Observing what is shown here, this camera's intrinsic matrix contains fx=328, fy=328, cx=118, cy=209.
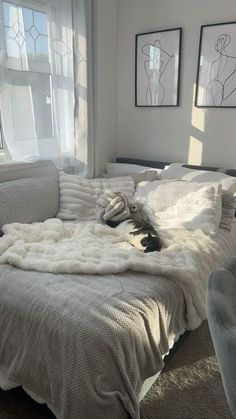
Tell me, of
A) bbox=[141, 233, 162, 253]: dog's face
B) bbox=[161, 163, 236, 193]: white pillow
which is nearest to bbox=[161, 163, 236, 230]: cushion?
bbox=[161, 163, 236, 193]: white pillow

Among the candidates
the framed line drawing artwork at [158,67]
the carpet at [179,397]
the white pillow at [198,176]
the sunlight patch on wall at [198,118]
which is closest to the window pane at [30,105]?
the framed line drawing artwork at [158,67]

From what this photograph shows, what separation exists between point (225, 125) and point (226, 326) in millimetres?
2258

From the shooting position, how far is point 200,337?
1933 millimetres

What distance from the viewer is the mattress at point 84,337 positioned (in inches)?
46.2

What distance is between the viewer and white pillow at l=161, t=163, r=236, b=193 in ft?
7.84

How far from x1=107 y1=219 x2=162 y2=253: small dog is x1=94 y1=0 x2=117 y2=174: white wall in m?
1.13

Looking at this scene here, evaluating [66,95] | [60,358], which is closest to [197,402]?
[60,358]

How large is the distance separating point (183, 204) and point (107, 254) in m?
0.78

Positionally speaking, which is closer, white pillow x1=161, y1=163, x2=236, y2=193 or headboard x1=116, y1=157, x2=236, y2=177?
white pillow x1=161, y1=163, x2=236, y2=193

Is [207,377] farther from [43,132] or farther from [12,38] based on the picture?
[12,38]

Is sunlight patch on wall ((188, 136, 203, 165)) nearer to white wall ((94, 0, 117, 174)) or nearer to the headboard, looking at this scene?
the headboard

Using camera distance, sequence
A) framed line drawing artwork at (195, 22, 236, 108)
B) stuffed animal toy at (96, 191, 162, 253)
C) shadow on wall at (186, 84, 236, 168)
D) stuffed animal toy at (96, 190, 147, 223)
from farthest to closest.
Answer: shadow on wall at (186, 84, 236, 168), framed line drawing artwork at (195, 22, 236, 108), stuffed animal toy at (96, 190, 147, 223), stuffed animal toy at (96, 191, 162, 253)

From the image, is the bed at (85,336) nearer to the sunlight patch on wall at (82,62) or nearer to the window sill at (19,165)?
the window sill at (19,165)

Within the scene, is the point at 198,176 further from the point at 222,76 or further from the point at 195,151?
the point at 222,76
